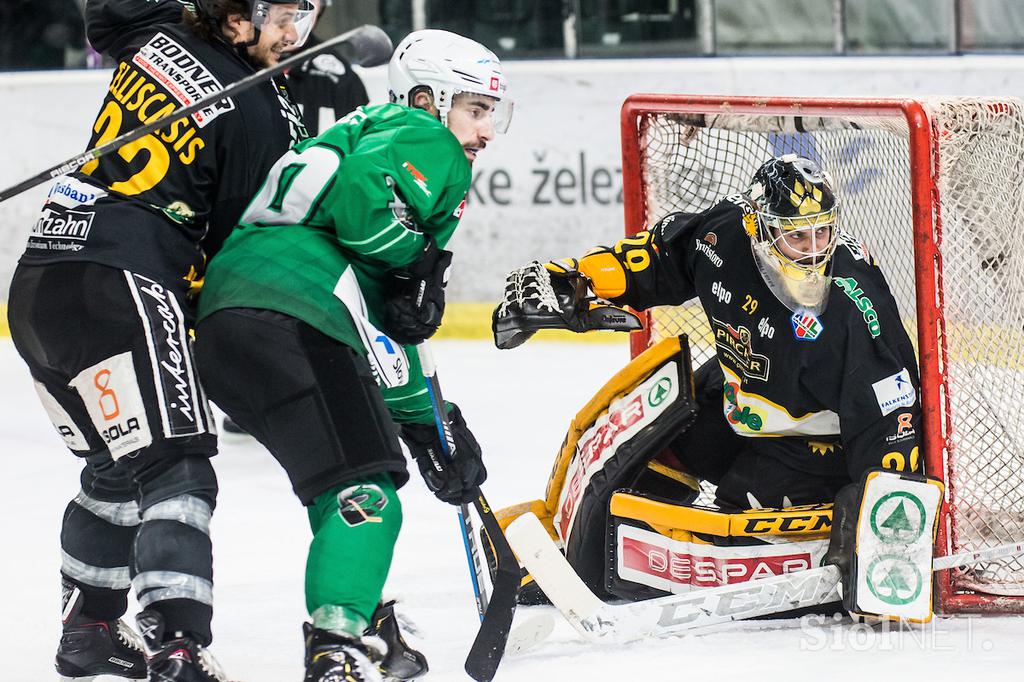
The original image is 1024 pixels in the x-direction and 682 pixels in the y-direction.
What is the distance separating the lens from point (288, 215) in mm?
2334

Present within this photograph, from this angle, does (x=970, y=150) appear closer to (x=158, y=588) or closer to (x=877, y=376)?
(x=877, y=376)

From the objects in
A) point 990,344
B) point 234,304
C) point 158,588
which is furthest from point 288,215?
point 990,344

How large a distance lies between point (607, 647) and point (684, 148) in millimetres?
1194

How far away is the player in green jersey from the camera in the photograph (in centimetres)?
220

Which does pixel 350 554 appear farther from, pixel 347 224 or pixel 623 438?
pixel 623 438

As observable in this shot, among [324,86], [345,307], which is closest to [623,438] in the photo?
[345,307]

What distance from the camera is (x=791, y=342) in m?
2.74

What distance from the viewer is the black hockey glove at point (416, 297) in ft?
7.72

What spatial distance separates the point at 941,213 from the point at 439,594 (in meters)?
1.18

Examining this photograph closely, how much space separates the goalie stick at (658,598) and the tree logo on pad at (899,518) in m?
0.11

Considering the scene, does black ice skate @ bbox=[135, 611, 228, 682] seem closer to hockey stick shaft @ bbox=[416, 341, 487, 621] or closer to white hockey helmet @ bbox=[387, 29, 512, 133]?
hockey stick shaft @ bbox=[416, 341, 487, 621]

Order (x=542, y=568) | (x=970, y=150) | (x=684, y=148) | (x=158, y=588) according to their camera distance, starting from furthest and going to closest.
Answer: (x=684, y=148), (x=970, y=150), (x=542, y=568), (x=158, y=588)

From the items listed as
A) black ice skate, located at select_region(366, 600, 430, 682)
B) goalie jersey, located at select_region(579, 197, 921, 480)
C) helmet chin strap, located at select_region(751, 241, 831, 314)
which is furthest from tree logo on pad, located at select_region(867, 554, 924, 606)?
black ice skate, located at select_region(366, 600, 430, 682)

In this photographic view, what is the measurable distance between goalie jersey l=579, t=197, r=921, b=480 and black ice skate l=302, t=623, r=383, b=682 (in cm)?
96
